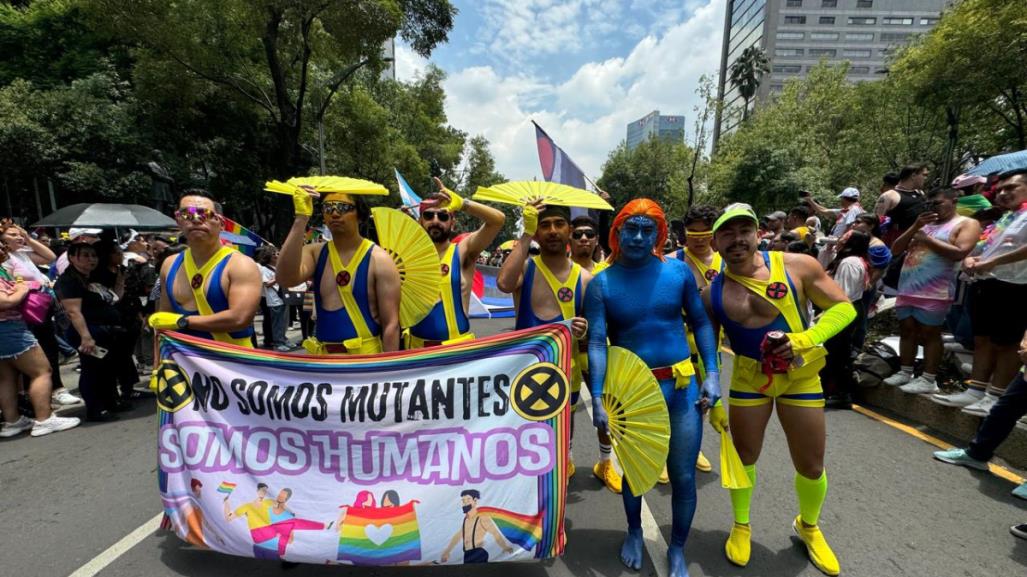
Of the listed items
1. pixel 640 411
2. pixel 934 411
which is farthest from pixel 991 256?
pixel 640 411

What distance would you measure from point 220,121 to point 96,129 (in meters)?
4.39

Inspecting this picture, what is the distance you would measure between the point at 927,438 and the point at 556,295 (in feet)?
12.6

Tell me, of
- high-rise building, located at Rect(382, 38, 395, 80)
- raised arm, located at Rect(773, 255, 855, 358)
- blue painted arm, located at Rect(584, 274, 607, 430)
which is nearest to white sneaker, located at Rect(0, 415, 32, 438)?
blue painted arm, located at Rect(584, 274, 607, 430)

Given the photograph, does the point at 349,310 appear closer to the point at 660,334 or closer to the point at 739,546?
the point at 660,334

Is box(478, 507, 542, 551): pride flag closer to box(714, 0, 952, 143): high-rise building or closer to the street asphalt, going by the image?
the street asphalt

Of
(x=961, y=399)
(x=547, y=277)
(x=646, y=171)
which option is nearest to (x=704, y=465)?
(x=547, y=277)

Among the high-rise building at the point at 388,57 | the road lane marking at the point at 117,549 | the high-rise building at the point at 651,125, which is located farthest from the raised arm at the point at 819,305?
the high-rise building at the point at 651,125

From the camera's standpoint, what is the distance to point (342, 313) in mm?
2934

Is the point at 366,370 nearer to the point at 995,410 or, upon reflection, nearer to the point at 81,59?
the point at 995,410

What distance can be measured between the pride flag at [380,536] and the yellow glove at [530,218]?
175 centimetres

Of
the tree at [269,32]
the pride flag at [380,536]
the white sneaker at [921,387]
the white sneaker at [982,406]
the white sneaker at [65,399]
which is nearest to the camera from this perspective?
the pride flag at [380,536]

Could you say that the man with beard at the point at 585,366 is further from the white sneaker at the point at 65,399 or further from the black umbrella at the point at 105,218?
the black umbrella at the point at 105,218

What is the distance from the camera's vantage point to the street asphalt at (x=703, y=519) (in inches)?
98.7

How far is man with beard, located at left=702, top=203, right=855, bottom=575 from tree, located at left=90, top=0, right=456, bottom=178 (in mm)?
13801
